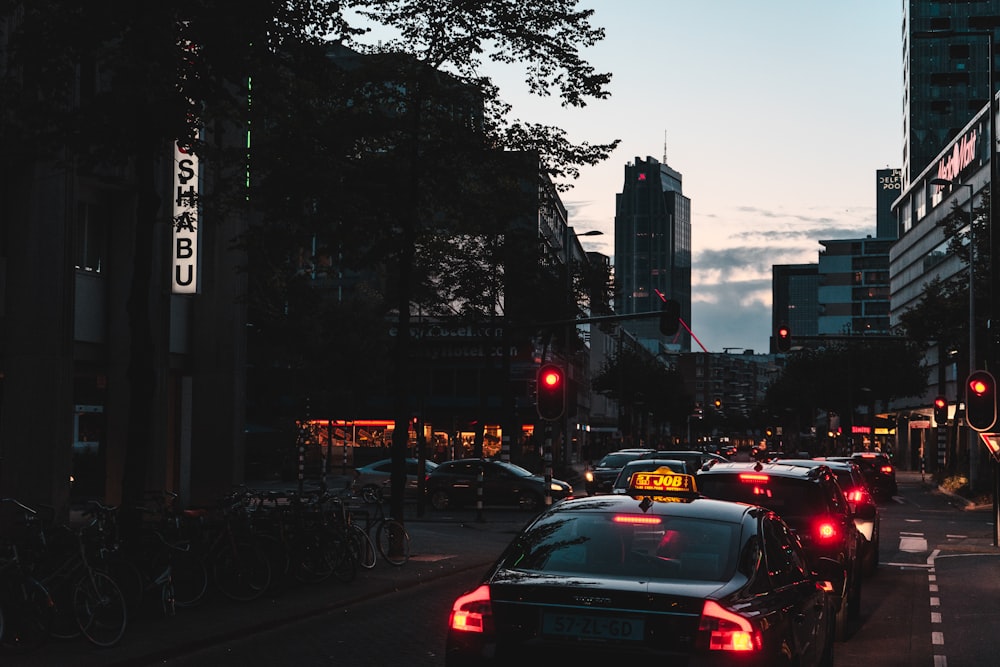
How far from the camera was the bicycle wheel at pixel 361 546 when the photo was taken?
18250 millimetres

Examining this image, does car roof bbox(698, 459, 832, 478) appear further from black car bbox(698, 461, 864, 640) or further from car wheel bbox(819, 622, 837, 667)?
car wheel bbox(819, 622, 837, 667)

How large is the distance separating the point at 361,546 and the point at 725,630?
13.0 metres

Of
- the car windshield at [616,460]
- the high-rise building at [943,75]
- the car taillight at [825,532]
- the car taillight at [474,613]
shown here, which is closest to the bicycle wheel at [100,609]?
the car taillight at [474,613]

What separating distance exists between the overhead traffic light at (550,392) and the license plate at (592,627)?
649 inches

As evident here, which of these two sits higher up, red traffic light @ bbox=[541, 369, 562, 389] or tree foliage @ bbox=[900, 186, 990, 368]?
tree foliage @ bbox=[900, 186, 990, 368]

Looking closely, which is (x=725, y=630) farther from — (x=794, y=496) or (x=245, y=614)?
(x=245, y=614)

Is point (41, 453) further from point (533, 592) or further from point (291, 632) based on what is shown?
point (533, 592)

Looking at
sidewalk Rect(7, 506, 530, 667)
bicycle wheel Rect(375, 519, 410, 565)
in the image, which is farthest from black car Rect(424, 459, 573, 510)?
bicycle wheel Rect(375, 519, 410, 565)

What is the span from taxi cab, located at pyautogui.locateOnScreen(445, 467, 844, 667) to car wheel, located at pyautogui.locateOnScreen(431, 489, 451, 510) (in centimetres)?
3071

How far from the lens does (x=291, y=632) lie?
13391 mm

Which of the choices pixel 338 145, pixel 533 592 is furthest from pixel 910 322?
pixel 533 592

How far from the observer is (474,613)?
6.88 metres

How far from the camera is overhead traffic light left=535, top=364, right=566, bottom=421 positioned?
23.3 metres

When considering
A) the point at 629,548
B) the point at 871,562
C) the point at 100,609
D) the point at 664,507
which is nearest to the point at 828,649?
the point at 664,507
